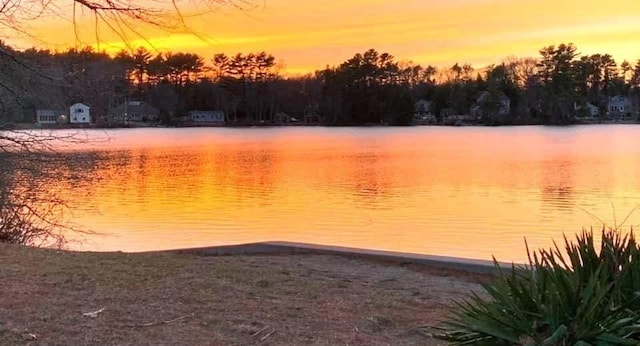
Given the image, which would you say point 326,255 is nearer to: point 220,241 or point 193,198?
point 220,241

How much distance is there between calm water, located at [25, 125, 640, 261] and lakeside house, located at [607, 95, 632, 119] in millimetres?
82373

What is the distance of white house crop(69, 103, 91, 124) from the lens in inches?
440

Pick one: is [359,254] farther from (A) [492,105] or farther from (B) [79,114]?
(A) [492,105]

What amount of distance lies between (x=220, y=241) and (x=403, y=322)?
9452mm

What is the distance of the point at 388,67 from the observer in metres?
102

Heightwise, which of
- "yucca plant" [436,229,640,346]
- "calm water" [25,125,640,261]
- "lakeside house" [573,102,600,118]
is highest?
"lakeside house" [573,102,600,118]

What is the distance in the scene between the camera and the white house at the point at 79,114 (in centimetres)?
1118

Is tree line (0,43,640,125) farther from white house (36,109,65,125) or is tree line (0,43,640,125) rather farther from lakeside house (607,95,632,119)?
white house (36,109,65,125)

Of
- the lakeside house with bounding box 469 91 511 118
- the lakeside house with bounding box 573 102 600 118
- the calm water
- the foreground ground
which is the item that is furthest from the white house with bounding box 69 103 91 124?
the lakeside house with bounding box 573 102 600 118

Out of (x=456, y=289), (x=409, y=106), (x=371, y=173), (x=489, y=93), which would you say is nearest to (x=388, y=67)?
(x=409, y=106)

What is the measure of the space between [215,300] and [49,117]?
6347 mm

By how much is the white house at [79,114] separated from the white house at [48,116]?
25cm

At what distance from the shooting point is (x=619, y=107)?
11156cm

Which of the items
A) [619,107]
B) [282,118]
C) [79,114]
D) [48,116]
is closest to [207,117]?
[282,118]
